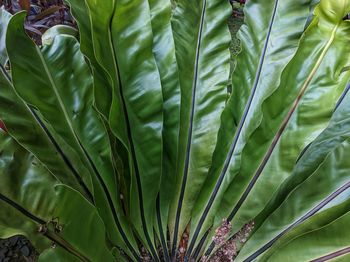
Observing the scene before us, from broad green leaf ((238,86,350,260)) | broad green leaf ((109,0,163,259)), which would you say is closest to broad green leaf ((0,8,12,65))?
broad green leaf ((109,0,163,259))

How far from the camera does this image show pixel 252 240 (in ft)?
2.88

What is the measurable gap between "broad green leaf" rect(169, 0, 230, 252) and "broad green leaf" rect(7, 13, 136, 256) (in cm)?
17

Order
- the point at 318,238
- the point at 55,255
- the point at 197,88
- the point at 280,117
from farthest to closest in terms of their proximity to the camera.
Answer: the point at 197,88, the point at 280,117, the point at 318,238, the point at 55,255

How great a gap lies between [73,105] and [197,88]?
29 centimetres

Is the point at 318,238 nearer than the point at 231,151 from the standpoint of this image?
Yes

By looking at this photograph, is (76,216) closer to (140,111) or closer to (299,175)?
(140,111)

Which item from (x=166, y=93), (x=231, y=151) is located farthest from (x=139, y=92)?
(x=231, y=151)

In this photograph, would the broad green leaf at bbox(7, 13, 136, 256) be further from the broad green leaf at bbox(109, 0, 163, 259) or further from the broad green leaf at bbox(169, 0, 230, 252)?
the broad green leaf at bbox(169, 0, 230, 252)

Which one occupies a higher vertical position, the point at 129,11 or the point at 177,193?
the point at 129,11

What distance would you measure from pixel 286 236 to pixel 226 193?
152 mm

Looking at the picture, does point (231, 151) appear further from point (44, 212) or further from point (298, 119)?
point (44, 212)

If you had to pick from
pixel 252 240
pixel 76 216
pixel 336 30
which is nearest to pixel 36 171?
pixel 76 216

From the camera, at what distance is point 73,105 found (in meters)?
0.80

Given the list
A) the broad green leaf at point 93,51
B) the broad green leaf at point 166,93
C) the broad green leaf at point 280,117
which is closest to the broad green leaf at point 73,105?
the broad green leaf at point 93,51
